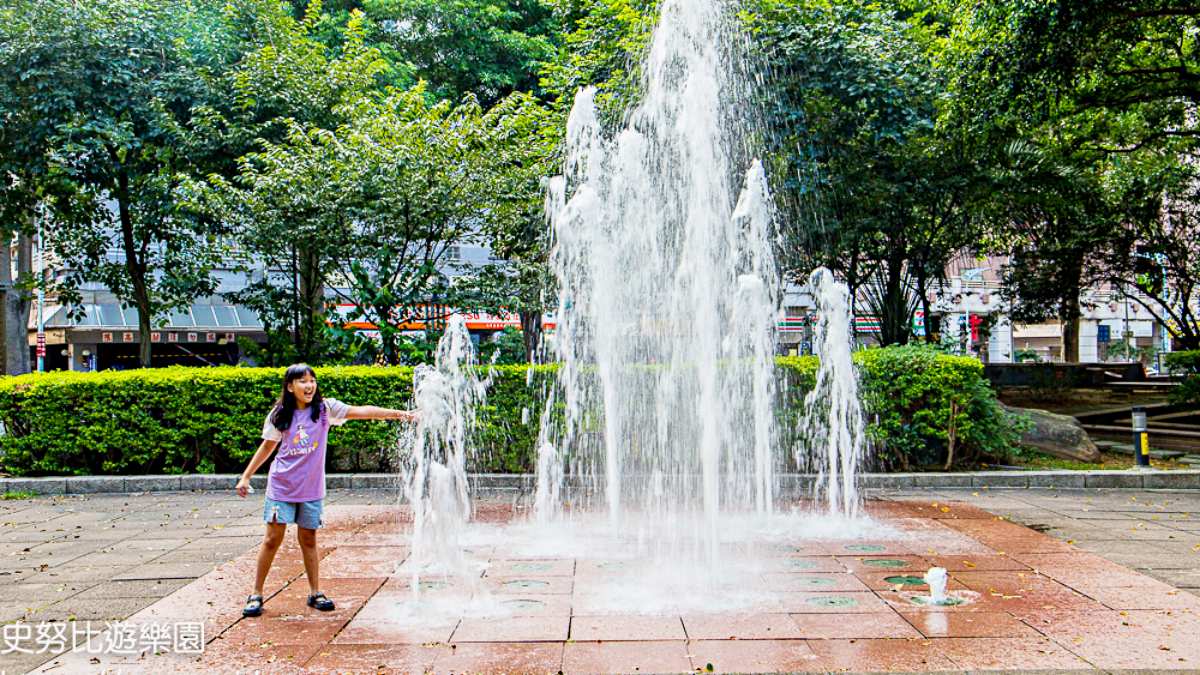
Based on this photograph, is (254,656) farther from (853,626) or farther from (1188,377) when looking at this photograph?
(1188,377)

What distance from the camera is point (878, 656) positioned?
4.44 meters

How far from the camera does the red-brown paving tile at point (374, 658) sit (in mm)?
4355

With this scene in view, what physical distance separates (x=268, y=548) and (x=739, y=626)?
2.79 meters

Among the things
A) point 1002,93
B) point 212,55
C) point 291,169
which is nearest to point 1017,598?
point 1002,93

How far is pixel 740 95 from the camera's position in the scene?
44.6ft

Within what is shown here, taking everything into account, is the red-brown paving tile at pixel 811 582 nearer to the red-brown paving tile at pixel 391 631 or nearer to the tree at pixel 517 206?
the red-brown paving tile at pixel 391 631

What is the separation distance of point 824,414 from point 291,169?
831 centimetres

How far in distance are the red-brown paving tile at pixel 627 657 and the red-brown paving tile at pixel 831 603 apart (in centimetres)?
101

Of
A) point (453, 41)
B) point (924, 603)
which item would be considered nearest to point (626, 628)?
point (924, 603)

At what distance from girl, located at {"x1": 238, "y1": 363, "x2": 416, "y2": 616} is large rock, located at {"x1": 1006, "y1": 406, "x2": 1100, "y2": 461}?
1003 centimetres

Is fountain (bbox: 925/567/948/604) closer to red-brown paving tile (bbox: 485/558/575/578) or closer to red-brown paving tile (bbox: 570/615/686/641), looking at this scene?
red-brown paving tile (bbox: 570/615/686/641)

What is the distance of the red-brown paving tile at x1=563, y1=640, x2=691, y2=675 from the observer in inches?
169

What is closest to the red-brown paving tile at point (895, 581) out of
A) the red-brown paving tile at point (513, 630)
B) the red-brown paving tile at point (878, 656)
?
the red-brown paving tile at point (878, 656)

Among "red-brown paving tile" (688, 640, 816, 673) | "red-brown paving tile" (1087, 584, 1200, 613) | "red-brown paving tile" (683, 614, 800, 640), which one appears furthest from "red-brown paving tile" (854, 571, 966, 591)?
"red-brown paving tile" (688, 640, 816, 673)
